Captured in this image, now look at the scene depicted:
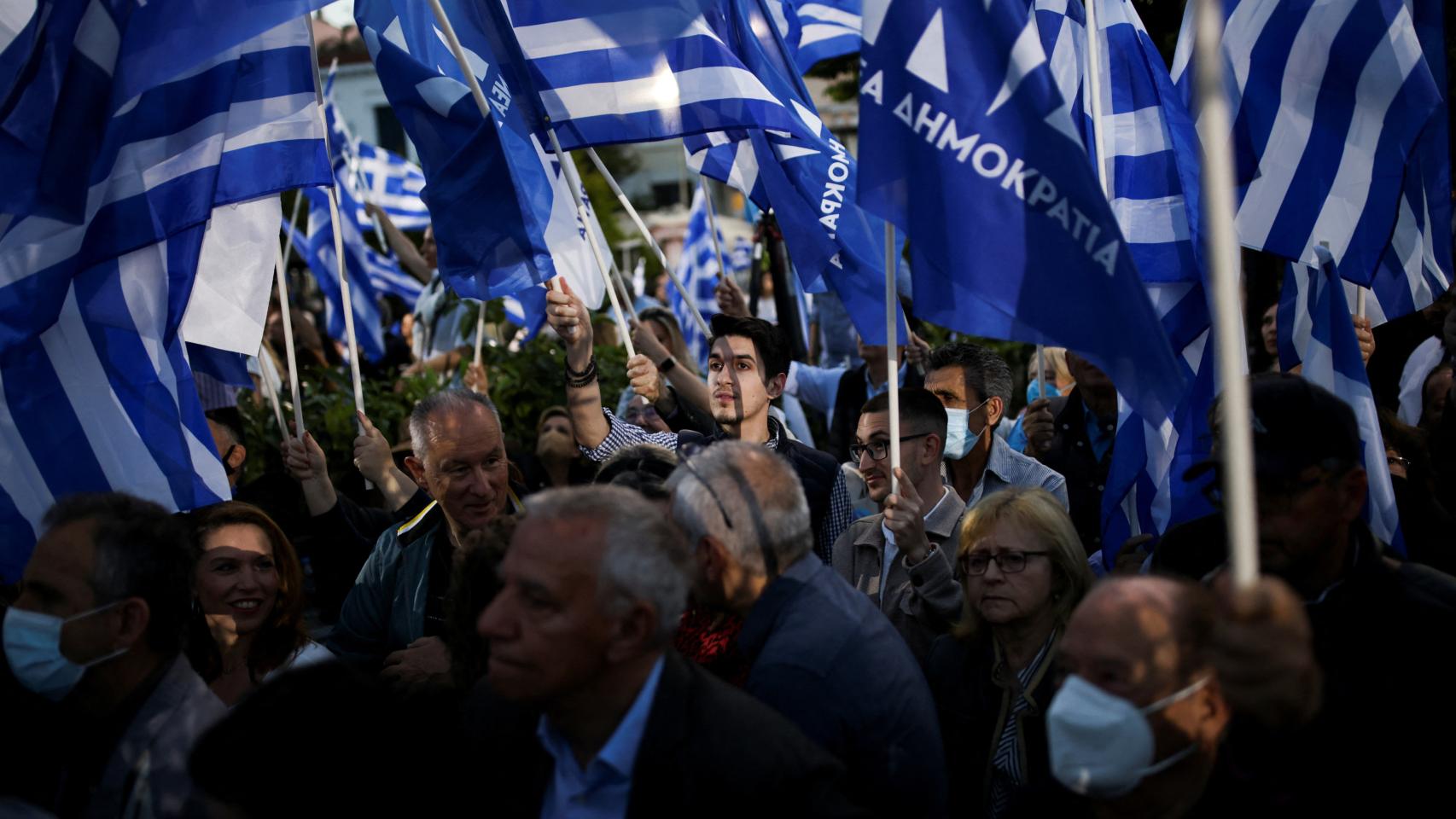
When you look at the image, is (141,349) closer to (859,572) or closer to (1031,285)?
(859,572)

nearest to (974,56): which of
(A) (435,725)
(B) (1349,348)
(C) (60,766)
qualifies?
(B) (1349,348)

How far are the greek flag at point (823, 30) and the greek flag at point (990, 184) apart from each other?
3.80 metres

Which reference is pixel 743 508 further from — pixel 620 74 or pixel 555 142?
pixel 620 74

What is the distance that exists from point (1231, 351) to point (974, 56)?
204cm

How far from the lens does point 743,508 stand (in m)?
3.13

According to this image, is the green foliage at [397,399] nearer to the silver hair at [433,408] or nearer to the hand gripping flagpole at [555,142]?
the hand gripping flagpole at [555,142]

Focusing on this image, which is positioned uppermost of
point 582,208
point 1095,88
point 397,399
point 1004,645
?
point 1095,88

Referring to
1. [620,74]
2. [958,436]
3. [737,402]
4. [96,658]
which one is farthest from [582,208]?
[96,658]

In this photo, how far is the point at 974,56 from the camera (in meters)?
3.91

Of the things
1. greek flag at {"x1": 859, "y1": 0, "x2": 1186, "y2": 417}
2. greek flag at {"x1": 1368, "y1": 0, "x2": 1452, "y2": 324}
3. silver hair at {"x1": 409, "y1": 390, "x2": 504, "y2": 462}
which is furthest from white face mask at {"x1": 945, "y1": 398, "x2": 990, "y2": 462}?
greek flag at {"x1": 1368, "y1": 0, "x2": 1452, "y2": 324}

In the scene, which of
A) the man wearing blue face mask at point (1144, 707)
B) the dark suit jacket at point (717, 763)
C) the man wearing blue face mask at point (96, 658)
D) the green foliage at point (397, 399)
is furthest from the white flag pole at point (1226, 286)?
the green foliage at point (397, 399)

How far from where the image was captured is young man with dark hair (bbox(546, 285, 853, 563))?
518 centimetres

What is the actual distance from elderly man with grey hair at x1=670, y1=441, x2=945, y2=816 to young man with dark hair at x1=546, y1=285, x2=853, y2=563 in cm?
181

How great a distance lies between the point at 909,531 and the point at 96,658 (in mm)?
2300
